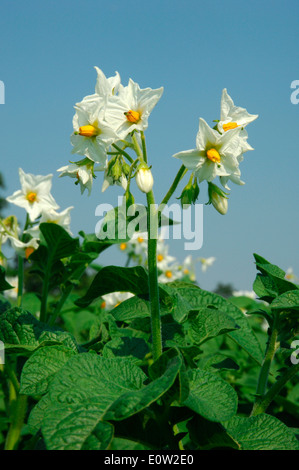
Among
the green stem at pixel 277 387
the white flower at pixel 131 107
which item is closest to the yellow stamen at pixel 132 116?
the white flower at pixel 131 107

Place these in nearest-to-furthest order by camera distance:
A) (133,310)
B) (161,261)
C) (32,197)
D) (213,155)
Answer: (213,155) → (133,310) → (32,197) → (161,261)

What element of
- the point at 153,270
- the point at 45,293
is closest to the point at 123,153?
the point at 153,270

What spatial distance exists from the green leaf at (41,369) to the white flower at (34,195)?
1.59 m

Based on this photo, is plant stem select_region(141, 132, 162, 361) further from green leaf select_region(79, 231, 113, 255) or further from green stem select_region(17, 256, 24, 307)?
green stem select_region(17, 256, 24, 307)

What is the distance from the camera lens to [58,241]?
255 centimetres

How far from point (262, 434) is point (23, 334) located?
872 mm

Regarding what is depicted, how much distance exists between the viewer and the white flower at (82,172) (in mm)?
1691

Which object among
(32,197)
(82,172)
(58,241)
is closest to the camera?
(82,172)

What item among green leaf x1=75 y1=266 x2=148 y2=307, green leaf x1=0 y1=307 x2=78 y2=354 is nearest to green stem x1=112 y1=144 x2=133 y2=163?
green leaf x1=75 y1=266 x2=148 y2=307

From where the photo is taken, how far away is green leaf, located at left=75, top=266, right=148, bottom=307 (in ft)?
6.08

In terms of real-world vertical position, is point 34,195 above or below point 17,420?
above

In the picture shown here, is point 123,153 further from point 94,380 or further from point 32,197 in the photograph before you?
point 32,197

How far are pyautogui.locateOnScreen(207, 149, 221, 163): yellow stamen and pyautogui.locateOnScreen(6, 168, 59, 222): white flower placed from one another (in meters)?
1.70
